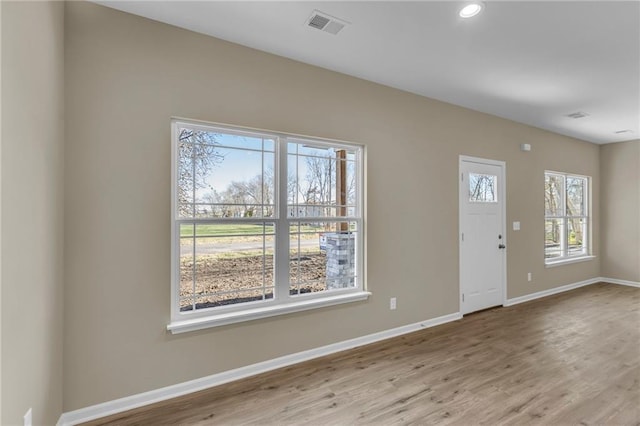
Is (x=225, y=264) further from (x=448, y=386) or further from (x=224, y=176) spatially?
(x=448, y=386)

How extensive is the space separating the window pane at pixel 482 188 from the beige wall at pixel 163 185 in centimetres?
101

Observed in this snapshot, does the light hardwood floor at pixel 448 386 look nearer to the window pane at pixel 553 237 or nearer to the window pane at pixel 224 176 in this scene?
the window pane at pixel 224 176

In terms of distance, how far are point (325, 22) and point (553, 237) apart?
18.2 feet

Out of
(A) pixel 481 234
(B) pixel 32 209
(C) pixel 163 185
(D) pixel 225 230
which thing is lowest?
(A) pixel 481 234

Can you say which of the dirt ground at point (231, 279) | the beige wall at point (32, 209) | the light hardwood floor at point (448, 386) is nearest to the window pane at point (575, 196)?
the light hardwood floor at point (448, 386)

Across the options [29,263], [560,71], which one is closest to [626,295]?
[560,71]

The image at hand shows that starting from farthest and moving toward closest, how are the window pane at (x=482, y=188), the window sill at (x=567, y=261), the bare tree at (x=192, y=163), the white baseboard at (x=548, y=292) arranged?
1. the window sill at (x=567, y=261)
2. the white baseboard at (x=548, y=292)
3. the window pane at (x=482, y=188)
4. the bare tree at (x=192, y=163)

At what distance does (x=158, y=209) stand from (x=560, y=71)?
3.89m

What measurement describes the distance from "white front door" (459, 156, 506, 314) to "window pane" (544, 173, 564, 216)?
4.86 feet

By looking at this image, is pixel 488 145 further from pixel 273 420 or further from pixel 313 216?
pixel 273 420

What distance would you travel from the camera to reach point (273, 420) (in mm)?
2027

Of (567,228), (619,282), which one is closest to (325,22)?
(567,228)

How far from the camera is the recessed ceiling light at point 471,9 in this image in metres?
2.04

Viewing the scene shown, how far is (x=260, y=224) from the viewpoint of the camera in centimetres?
273
